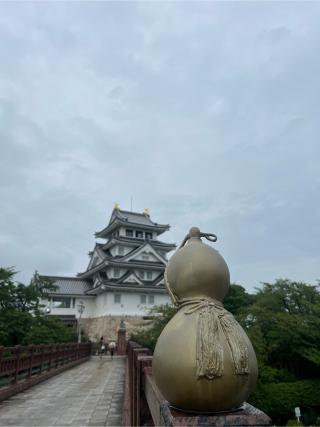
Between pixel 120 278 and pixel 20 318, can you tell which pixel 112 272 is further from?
pixel 20 318

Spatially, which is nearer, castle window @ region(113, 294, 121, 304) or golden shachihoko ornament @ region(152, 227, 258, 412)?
golden shachihoko ornament @ region(152, 227, 258, 412)

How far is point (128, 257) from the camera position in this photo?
117 feet

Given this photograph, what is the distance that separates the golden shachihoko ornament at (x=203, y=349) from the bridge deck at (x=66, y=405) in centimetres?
602

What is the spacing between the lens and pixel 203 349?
1475 millimetres

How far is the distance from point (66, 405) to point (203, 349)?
8.32 m

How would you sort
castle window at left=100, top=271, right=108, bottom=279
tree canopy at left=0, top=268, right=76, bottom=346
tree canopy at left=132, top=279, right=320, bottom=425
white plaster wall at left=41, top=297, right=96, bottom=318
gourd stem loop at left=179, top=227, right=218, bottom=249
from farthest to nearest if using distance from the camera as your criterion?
castle window at left=100, top=271, right=108, bottom=279, white plaster wall at left=41, top=297, right=96, bottom=318, tree canopy at left=0, top=268, right=76, bottom=346, tree canopy at left=132, top=279, right=320, bottom=425, gourd stem loop at left=179, top=227, right=218, bottom=249

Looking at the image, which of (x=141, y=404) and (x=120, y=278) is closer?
(x=141, y=404)

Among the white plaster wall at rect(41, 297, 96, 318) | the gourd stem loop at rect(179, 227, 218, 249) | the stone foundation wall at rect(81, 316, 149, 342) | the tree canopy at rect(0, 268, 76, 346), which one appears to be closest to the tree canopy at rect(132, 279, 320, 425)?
the tree canopy at rect(0, 268, 76, 346)

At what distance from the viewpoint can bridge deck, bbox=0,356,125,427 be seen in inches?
266

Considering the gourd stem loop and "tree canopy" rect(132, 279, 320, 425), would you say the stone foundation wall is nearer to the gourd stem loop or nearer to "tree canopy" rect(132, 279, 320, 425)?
"tree canopy" rect(132, 279, 320, 425)

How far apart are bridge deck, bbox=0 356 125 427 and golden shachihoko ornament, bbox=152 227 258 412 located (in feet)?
19.7

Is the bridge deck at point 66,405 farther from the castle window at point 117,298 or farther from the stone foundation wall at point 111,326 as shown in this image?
the castle window at point 117,298

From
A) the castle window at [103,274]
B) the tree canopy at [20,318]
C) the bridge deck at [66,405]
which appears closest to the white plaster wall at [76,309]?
the castle window at [103,274]

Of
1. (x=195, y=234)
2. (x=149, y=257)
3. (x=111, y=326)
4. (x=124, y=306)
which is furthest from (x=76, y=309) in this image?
(x=195, y=234)
